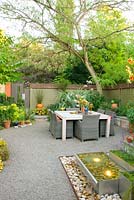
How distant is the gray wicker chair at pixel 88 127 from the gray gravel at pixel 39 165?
0.78ft

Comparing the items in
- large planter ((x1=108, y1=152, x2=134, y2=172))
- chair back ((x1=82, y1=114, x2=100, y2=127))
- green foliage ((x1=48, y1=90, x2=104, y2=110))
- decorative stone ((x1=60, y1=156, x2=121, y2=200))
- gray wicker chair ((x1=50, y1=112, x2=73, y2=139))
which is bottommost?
decorative stone ((x1=60, y1=156, x2=121, y2=200))

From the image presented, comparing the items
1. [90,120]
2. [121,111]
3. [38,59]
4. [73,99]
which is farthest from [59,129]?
[38,59]

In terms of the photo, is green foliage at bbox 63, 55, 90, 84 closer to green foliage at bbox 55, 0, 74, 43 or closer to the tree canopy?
the tree canopy

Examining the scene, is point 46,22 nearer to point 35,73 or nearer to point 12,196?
point 35,73

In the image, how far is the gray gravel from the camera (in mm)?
3504

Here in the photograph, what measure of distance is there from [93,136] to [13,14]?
7995 mm

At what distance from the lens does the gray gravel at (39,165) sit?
350cm

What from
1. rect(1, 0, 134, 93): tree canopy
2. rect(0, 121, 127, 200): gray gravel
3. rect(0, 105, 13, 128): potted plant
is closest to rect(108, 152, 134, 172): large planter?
rect(0, 121, 127, 200): gray gravel

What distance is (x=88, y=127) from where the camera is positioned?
6.91 metres

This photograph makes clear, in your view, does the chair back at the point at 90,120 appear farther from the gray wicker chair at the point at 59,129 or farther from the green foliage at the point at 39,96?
the green foliage at the point at 39,96

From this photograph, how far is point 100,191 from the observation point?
3.43 m

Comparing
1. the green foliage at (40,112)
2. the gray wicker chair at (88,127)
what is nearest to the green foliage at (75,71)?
the green foliage at (40,112)

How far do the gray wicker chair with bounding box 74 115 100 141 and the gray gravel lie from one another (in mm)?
238

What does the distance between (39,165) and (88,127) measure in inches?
99.8
